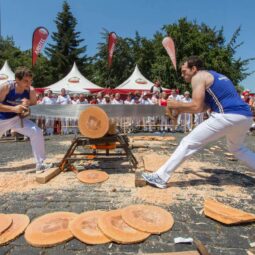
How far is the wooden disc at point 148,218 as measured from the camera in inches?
124

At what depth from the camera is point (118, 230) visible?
3.06m

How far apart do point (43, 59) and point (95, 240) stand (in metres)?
47.1

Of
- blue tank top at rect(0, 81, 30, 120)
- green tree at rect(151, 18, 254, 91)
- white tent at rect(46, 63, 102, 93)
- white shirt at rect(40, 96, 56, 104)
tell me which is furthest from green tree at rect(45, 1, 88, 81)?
blue tank top at rect(0, 81, 30, 120)

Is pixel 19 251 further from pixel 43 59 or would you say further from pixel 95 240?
pixel 43 59

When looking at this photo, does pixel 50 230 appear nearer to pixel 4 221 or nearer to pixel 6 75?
pixel 4 221

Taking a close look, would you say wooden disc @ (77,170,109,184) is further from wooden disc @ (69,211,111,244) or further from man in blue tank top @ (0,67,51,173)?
wooden disc @ (69,211,111,244)

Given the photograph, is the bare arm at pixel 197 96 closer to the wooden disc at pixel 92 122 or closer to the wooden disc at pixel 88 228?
the wooden disc at pixel 92 122

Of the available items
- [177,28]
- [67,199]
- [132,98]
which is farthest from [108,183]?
[177,28]

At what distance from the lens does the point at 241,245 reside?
114 inches

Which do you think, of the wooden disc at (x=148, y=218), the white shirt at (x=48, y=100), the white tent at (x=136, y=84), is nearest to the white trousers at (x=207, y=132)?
the wooden disc at (x=148, y=218)

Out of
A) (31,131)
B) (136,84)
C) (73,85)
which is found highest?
(136,84)

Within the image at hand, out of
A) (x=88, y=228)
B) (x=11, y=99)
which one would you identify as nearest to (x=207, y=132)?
(x=88, y=228)

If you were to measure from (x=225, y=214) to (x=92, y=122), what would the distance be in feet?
8.87

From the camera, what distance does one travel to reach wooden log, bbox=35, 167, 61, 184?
15.8 feet
